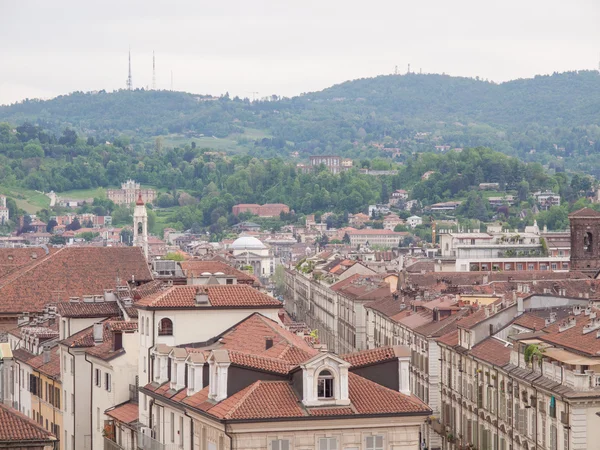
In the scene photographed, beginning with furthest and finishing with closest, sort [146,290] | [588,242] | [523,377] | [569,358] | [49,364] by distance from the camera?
[588,242] → [49,364] → [146,290] → [523,377] → [569,358]

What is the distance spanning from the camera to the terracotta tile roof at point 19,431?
2697 cm

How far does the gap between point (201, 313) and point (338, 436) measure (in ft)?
30.3

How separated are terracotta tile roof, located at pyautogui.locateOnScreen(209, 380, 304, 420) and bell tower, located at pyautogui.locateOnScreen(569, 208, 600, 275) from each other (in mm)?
92019

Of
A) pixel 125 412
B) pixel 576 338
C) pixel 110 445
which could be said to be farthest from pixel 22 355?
pixel 576 338

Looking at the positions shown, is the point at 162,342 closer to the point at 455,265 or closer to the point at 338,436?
the point at 338,436

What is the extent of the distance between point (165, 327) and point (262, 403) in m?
9.08

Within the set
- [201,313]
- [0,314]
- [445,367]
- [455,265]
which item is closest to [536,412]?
[201,313]

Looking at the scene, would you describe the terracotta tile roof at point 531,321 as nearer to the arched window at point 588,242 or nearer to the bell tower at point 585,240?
the bell tower at point 585,240

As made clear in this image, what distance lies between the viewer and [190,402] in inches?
1341

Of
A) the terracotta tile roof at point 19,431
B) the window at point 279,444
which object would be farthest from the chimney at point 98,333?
the terracotta tile roof at point 19,431

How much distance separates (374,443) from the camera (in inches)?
1239

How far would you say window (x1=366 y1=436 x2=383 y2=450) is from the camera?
3144cm

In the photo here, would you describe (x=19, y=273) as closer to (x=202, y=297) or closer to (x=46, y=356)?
(x=46, y=356)

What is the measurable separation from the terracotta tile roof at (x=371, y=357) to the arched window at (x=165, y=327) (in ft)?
23.5
